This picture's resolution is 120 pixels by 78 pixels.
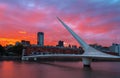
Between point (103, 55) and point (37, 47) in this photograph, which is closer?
point (103, 55)

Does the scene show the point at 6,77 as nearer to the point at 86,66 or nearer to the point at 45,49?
the point at 86,66

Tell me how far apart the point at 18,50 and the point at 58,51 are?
1844 cm

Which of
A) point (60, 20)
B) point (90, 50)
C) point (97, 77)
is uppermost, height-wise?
point (60, 20)

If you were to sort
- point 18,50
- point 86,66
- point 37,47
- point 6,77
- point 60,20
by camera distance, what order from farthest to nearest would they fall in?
point 37,47, point 18,50, point 60,20, point 86,66, point 6,77

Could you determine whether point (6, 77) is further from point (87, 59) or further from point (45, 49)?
point (45, 49)

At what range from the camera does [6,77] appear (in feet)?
79.2

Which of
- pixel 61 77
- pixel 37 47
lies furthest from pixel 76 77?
pixel 37 47

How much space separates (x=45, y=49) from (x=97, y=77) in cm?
7160

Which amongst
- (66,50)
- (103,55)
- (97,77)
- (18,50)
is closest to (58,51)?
(66,50)

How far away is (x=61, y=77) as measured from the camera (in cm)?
2495

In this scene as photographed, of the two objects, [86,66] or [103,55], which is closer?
[103,55]

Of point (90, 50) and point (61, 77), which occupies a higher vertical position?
point (90, 50)

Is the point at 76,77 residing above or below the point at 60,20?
below

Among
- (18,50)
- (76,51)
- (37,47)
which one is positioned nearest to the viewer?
(18,50)
